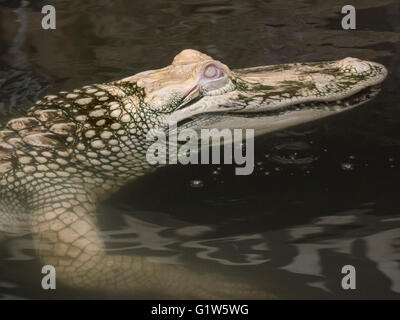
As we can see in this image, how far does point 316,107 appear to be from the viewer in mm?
4199

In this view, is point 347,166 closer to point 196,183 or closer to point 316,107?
point 316,107

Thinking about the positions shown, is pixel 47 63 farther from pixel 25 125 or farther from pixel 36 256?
pixel 36 256

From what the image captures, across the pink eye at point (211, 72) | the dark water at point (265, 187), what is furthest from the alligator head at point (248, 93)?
the dark water at point (265, 187)

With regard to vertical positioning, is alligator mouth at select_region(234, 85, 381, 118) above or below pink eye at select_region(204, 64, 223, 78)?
below

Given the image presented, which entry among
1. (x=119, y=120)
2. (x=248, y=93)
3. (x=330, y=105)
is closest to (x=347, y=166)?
(x=330, y=105)

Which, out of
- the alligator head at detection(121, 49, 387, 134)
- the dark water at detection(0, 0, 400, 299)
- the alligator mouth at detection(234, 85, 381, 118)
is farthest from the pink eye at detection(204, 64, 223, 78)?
the dark water at detection(0, 0, 400, 299)

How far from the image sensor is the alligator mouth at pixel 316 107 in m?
4.07

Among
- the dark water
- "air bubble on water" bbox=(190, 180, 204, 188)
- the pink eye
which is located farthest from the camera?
"air bubble on water" bbox=(190, 180, 204, 188)

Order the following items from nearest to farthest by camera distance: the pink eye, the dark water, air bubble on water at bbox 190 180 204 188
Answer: the dark water
the pink eye
air bubble on water at bbox 190 180 204 188

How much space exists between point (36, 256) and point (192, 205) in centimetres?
95

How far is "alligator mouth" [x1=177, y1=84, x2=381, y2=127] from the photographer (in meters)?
4.07

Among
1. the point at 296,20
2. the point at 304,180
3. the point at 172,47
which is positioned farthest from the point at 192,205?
the point at 296,20

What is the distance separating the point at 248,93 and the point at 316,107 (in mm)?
459

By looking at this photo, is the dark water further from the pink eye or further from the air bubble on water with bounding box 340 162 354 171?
the pink eye
